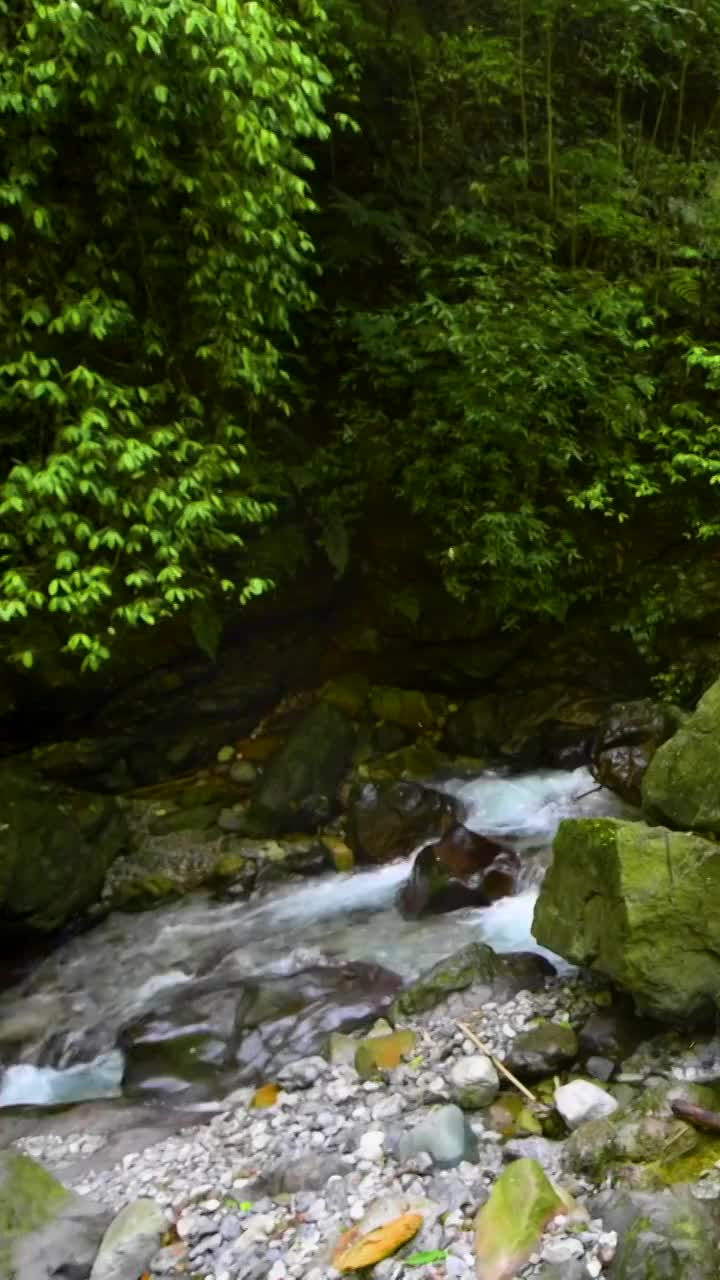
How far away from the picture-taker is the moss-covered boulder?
4340mm

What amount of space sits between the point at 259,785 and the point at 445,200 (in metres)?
5.73

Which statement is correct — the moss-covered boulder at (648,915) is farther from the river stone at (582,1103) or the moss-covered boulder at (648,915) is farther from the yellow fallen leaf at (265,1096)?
the yellow fallen leaf at (265,1096)

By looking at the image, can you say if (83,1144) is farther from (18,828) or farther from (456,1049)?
(18,828)

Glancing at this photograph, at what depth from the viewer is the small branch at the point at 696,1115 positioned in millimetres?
3699

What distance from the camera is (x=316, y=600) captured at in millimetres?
8992

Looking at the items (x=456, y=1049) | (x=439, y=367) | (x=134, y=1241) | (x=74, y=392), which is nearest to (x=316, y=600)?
(x=439, y=367)

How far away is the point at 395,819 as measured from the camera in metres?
7.54

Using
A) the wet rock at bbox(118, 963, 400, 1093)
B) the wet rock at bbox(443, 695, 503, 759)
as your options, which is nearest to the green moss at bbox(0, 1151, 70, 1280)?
the wet rock at bbox(118, 963, 400, 1093)

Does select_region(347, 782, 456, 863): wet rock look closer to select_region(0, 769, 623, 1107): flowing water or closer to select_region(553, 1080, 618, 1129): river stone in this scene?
select_region(0, 769, 623, 1107): flowing water

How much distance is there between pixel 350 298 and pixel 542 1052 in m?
6.51

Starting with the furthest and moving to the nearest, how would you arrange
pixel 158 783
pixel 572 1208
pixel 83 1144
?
pixel 158 783, pixel 83 1144, pixel 572 1208

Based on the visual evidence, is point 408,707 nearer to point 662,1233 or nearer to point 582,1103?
point 582,1103

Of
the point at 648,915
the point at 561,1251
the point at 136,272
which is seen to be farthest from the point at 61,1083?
the point at 136,272

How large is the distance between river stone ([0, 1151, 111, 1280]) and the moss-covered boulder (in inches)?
105
